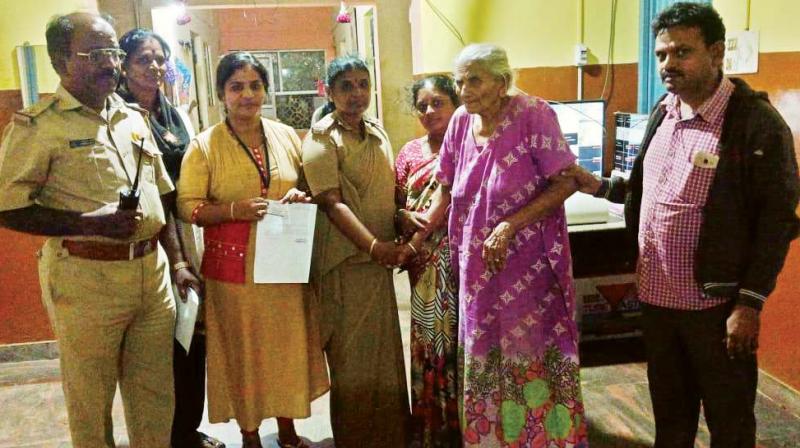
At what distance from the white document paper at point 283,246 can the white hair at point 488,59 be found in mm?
686

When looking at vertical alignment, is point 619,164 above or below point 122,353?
above

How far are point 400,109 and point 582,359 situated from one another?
77.5 inches

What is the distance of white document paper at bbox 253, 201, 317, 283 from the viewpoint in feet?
6.83

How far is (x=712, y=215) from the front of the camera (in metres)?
1.70

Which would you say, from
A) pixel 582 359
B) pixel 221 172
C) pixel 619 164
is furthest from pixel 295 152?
pixel 619 164

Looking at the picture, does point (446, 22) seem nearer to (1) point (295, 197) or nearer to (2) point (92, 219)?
(1) point (295, 197)

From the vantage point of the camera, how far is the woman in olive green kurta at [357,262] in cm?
212

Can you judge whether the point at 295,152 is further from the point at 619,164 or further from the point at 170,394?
the point at 619,164

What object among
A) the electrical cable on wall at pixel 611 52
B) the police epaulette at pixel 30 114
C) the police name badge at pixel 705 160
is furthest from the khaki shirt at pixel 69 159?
the electrical cable on wall at pixel 611 52

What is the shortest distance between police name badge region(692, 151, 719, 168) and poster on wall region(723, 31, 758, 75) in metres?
1.19

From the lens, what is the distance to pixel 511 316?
1.98m

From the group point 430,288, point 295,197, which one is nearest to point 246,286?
point 295,197

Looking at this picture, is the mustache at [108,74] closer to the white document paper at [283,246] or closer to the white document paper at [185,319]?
the white document paper at [283,246]

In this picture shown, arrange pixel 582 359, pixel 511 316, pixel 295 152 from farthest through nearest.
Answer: pixel 582 359, pixel 295 152, pixel 511 316
